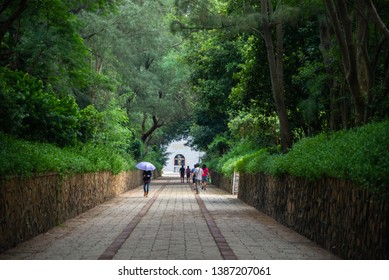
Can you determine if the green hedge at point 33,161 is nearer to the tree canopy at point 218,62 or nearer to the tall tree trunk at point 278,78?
the tree canopy at point 218,62

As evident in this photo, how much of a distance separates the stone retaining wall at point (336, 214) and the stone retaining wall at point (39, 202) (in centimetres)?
524

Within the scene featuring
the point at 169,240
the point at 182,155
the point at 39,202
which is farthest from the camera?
the point at 182,155

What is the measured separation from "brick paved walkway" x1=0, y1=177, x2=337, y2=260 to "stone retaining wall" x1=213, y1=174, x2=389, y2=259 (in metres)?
0.27

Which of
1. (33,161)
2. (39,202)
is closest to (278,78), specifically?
(39,202)

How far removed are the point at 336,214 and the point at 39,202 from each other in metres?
6.13

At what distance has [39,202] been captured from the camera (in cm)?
1302

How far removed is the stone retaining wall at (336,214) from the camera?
7.72m

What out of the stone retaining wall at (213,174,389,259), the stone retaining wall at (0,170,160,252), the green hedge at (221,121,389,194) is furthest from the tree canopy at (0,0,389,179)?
the stone retaining wall at (0,170,160,252)

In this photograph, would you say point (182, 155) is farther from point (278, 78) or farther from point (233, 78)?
point (278, 78)

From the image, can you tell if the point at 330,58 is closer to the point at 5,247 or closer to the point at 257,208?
the point at 257,208

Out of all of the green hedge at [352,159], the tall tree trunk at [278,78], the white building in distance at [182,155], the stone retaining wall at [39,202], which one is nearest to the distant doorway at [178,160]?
the white building in distance at [182,155]

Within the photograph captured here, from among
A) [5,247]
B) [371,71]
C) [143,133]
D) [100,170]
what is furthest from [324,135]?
[143,133]

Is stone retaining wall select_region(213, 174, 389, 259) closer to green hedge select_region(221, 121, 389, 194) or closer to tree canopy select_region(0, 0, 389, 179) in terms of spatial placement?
green hedge select_region(221, 121, 389, 194)

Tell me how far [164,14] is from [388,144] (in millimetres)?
30287
